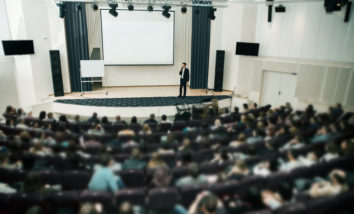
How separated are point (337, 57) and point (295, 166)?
23.2 feet

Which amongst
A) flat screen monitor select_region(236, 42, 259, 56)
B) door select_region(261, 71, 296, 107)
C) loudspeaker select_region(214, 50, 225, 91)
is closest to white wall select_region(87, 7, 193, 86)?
loudspeaker select_region(214, 50, 225, 91)

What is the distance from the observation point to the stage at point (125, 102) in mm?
9812

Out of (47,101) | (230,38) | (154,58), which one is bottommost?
(47,101)

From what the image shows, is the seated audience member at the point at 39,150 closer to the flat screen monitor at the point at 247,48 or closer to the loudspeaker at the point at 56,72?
the loudspeaker at the point at 56,72

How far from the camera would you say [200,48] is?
1311 cm

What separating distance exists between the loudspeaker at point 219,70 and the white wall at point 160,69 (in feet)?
6.32

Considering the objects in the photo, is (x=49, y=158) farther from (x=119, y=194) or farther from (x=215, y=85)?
(x=215, y=85)

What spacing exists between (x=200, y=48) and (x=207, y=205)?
11209 millimetres

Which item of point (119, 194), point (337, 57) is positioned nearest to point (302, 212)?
point (119, 194)

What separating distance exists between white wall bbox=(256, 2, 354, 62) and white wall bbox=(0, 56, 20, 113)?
36.8 ft

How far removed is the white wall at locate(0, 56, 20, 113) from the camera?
10.4 meters

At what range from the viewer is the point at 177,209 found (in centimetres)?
327

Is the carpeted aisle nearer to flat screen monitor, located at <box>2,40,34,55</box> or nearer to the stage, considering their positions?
the stage

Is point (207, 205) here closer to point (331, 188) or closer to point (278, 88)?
point (331, 188)
